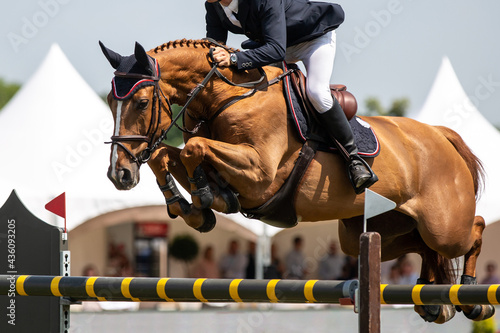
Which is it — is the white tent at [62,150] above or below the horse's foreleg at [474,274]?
above

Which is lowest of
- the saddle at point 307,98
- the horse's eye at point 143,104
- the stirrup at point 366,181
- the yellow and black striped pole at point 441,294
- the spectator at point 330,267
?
the spectator at point 330,267

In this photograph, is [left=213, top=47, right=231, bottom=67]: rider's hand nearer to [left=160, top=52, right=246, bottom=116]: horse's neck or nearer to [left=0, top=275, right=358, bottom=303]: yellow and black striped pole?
[left=160, top=52, right=246, bottom=116]: horse's neck

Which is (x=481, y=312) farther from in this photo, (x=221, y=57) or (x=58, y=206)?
(x=58, y=206)

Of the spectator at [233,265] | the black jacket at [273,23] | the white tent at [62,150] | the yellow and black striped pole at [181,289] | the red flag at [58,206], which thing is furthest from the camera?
the spectator at [233,265]

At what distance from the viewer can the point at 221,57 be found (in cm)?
401

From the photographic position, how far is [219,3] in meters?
4.08

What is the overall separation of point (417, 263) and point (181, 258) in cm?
440

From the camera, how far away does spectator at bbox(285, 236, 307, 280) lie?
10.6 meters

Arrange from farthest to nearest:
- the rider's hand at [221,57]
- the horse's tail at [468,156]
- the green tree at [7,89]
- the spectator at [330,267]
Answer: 1. the green tree at [7,89]
2. the spectator at [330,267]
3. the horse's tail at [468,156]
4. the rider's hand at [221,57]

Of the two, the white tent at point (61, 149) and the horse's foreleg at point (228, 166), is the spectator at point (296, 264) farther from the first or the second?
the horse's foreleg at point (228, 166)

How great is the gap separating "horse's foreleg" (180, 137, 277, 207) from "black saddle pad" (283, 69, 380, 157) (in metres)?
0.34

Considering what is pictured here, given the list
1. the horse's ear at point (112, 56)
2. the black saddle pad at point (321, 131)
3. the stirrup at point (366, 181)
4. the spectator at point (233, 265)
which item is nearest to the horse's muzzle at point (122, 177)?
the horse's ear at point (112, 56)

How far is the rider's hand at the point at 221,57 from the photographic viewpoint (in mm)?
4008

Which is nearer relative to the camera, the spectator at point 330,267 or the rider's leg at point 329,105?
the rider's leg at point 329,105
